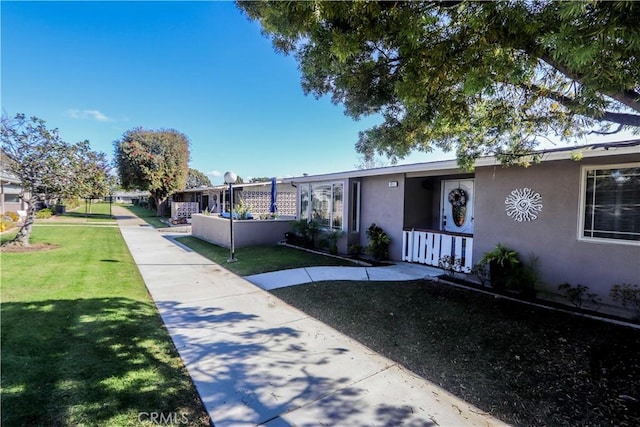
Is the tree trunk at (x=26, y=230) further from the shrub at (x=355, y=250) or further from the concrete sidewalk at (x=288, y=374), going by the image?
the shrub at (x=355, y=250)

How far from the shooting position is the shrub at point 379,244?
359 inches

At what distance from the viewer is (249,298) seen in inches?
224

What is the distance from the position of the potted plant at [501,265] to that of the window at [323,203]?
17.1ft

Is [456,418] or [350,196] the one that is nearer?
[456,418]

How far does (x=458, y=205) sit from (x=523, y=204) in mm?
2518

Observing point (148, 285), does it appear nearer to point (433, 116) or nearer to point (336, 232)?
point (336, 232)

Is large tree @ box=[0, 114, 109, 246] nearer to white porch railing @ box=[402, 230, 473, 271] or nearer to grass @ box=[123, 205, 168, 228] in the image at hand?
grass @ box=[123, 205, 168, 228]

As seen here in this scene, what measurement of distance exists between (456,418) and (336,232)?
26.0ft

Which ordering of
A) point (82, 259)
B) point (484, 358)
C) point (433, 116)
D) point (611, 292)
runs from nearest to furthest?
point (484, 358)
point (433, 116)
point (611, 292)
point (82, 259)

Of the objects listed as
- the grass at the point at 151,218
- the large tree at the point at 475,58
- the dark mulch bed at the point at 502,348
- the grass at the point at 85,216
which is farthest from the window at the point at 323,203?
the grass at the point at 85,216

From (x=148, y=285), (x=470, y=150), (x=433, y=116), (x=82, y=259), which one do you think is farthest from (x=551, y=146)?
(x=82, y=259)

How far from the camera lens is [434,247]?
798 centimetres

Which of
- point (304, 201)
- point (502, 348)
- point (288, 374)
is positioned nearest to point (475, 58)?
point (502, 348)

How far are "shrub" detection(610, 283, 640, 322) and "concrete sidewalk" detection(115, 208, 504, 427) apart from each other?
13.5 feet
